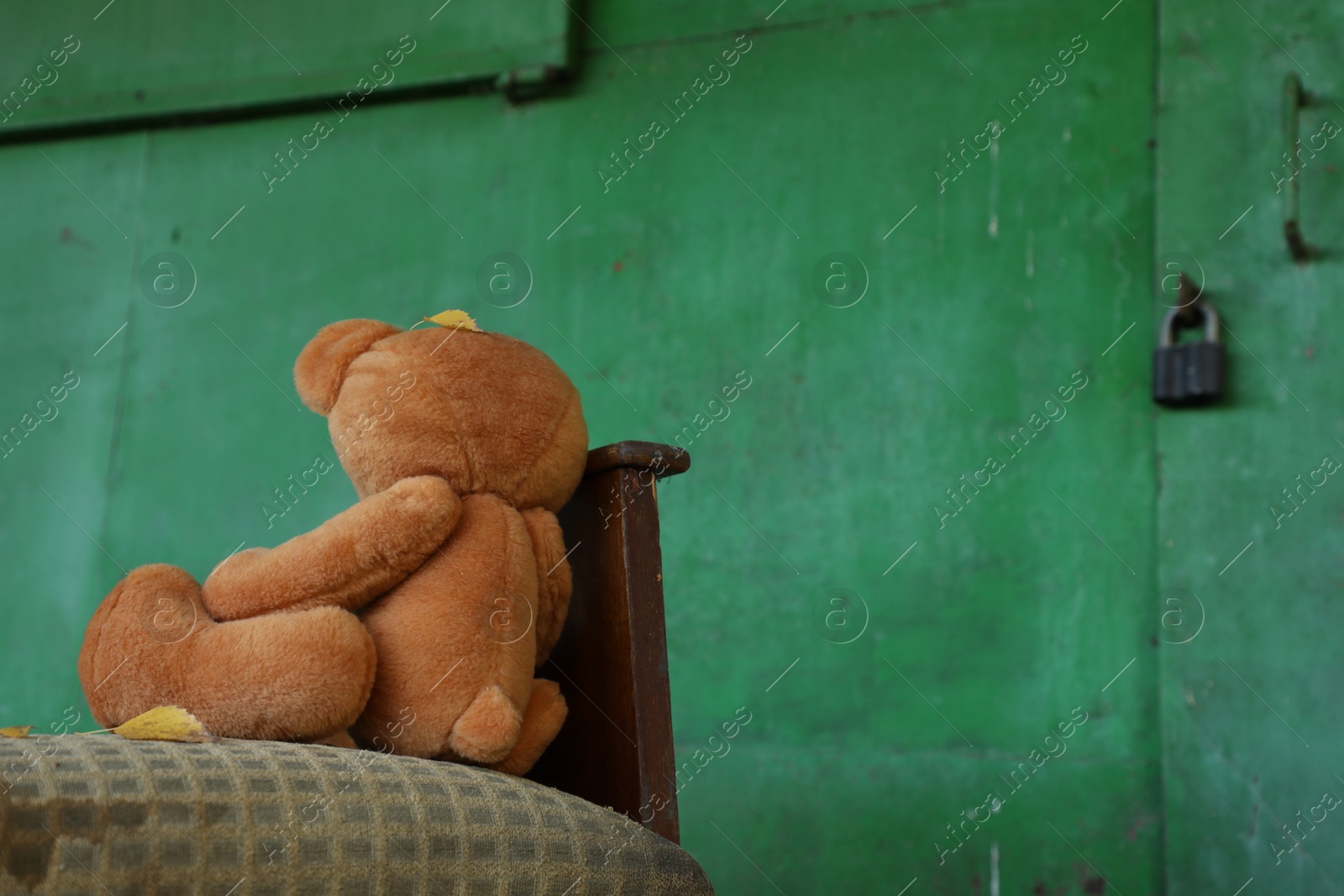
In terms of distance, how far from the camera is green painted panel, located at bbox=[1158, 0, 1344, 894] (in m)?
1.86

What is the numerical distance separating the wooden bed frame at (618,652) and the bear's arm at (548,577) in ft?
0.12

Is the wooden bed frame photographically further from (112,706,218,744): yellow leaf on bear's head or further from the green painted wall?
the green painted wall

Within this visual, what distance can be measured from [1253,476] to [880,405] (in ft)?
2.02

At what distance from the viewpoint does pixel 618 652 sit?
4.12 feet

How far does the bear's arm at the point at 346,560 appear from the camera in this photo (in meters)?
1.16

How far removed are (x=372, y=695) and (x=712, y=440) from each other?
3.96 feet

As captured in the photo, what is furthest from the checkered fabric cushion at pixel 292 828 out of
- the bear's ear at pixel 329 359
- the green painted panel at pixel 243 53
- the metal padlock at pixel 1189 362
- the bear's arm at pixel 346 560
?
the green painted panel at pixel 243 53

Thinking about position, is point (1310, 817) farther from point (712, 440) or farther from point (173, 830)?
point (173, 830)

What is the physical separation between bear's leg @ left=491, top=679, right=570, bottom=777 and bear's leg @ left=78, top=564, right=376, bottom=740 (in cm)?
16

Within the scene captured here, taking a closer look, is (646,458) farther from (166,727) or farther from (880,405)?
(880,405)

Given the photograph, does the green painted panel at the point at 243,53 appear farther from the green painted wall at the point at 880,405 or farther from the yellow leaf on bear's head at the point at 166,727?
the yellow leaf on bear's head at the point at 166,727

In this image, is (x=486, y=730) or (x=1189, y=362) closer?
(x=486, y=730)

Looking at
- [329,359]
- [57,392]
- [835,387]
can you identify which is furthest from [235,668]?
[57,392]

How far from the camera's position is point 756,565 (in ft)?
7.30
